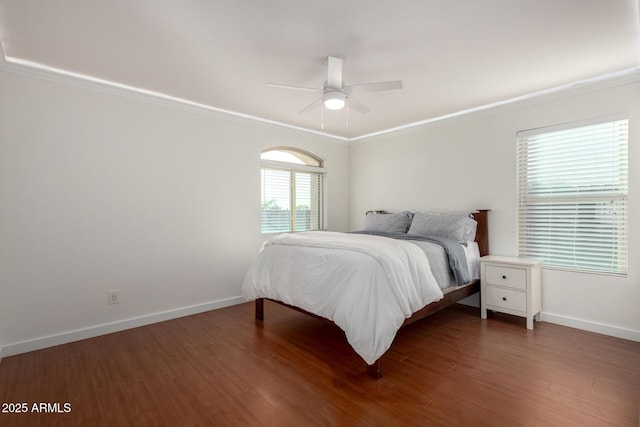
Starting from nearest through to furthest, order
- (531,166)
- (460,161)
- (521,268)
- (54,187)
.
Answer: (54,187) → (521,268) → (531,166) → (460,161)

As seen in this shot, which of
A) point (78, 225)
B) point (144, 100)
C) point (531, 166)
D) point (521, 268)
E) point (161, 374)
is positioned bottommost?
point (161, 374)

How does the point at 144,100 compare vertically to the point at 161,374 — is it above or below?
above

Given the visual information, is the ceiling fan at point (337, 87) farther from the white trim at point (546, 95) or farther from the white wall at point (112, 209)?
the white trim at point (546, 95)

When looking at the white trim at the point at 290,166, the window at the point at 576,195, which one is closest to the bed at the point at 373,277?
the window at the point at 576,195

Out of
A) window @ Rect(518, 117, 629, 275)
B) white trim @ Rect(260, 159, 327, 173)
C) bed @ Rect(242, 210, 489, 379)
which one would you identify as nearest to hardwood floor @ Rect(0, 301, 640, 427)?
bed @ Rect(242, 210, 489, 379)

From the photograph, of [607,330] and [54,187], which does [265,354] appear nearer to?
[54,187]

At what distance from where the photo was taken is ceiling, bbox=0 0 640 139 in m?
1.93

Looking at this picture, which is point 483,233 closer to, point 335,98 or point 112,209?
point 335,98

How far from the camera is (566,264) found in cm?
326

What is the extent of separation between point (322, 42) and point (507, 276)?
2.83 m

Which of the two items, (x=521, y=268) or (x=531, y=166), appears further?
(x=531, y=166)

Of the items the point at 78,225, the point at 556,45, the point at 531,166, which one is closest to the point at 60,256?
the point at 78,225

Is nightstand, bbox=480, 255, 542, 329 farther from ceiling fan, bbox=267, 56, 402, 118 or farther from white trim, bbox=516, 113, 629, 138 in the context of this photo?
ceiling fan, bbox=267, 56, 402, 118

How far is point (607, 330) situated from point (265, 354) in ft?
10.3
